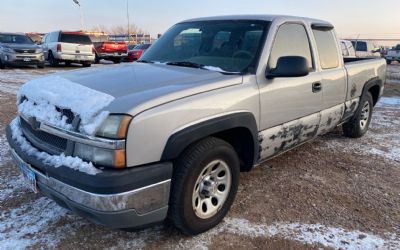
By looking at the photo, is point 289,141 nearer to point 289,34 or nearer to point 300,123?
point 300,123

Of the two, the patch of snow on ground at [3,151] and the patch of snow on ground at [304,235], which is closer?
the patch of snow on ground at [304,235]

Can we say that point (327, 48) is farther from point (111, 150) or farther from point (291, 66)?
point (111, 150)

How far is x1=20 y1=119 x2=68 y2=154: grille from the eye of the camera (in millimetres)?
2852

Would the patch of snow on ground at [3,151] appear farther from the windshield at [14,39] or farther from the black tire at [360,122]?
the windshield at [14,39]

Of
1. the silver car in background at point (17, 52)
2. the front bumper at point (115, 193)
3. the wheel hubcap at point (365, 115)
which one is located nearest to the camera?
the front bumper at point (115, 193)

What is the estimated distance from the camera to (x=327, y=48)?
4863mm

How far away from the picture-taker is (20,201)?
374cm

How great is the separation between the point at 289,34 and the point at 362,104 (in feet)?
7.67

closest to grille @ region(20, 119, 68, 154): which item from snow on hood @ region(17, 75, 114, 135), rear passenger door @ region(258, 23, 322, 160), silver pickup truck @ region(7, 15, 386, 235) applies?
silver pickup truck @ region(7, 15, 386, 235)

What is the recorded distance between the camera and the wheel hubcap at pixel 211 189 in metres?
3.12

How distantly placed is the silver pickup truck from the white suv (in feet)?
47.9

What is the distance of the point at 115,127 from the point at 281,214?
1857 mm

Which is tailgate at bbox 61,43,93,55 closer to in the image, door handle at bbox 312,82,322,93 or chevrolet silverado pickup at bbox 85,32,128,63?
chevrolet silverado pickup at bbox 85,32,128,63

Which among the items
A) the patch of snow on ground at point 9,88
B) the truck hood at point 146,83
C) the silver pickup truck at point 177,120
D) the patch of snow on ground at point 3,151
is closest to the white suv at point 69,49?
the patch of snow on ground at point 9,88
